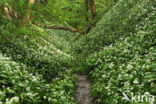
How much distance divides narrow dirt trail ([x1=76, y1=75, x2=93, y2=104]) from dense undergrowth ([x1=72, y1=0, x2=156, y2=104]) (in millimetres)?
337

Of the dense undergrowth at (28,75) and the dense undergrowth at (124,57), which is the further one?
the dense undergrowth at (124,57)

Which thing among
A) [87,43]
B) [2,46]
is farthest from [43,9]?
[87,43]

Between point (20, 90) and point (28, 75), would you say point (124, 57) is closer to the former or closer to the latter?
point (28, 75)

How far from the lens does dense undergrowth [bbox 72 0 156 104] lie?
5.26 m

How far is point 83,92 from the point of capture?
24.1 feet

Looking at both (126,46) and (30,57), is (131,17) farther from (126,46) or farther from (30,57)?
(30,57)

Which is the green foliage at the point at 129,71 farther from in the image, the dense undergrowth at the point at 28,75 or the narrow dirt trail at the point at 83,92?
the dense undergrowth at the point at 28,75

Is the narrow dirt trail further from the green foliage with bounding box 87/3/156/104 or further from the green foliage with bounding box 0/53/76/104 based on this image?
the green foliage with bounding box 0/53/76/104

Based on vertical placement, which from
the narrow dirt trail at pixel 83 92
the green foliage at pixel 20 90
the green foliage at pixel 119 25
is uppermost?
the green foliage at pixel 119 25

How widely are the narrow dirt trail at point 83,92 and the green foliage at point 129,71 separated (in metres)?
0.35

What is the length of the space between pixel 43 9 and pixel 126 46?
14.9ft

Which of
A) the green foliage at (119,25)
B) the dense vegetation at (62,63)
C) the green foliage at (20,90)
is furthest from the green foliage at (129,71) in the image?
the green foliage at (20,90)

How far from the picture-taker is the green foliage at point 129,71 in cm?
506

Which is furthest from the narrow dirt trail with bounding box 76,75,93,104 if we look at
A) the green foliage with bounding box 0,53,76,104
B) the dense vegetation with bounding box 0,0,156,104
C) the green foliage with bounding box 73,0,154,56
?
the green foliage with bounding box 73,0,154,56
